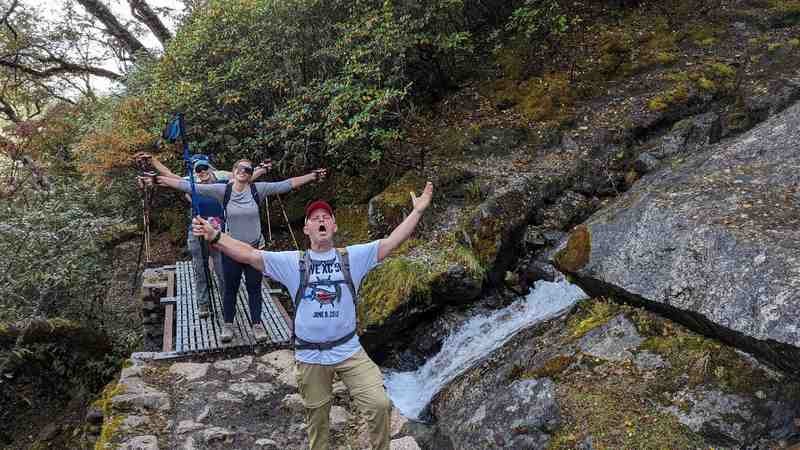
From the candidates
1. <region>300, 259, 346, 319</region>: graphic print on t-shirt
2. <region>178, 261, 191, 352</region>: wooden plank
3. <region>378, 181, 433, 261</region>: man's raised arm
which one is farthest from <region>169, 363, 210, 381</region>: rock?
<region>378, 181, 433, 261</region>: man's raised arm

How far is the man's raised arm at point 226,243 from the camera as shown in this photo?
3964 millimetres

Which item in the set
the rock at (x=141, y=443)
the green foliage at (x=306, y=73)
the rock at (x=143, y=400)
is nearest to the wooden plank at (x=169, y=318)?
the rock at (x=143, y=400)

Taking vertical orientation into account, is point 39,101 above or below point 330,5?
above

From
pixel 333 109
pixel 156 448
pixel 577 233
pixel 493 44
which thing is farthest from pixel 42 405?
pixel 493 44

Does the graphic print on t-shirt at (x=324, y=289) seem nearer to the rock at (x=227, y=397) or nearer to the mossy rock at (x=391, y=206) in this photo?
the rock at (x=227, y=397)

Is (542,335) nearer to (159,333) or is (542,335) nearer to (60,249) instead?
(159,333)

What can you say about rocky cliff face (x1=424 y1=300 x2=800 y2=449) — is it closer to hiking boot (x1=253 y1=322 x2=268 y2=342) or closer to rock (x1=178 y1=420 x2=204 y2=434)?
hiking boot (x1=253 y1=322 x2=268 y2=342)

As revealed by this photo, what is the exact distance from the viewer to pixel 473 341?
7.55 meters

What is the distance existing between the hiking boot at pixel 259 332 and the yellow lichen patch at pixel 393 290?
135 cm

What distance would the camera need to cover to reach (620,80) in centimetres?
1095

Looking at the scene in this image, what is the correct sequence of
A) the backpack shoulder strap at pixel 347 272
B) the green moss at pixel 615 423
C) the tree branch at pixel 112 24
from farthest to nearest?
the tree branch at pixel 112 24
the green moss at pixel 615 423
the backpack shoulder strap at pixel 347 272

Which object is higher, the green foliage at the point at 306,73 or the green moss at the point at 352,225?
the green foliage at the point at 306,73

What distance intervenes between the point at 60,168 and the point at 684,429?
17.5 metres

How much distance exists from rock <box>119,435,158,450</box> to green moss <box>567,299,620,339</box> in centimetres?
449
